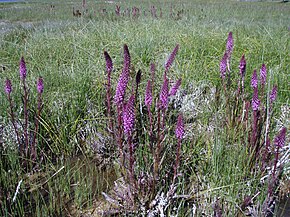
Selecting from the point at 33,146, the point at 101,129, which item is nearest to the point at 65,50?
the point at 101,129

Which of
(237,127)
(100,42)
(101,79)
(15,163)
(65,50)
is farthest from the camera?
(100,42)

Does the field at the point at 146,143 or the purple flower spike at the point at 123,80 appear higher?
the purple flower spike at the point at 123,80

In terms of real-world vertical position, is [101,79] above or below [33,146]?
above

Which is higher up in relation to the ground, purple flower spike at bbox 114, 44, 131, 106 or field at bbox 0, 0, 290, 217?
purple flower spike at bbox 114, 44, 131, 106

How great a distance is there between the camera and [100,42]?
5.24m

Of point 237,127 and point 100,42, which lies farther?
point 100,42

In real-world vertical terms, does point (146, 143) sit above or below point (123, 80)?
below

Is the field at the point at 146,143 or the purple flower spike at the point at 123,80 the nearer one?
the purple flower spike at the point at 123,80

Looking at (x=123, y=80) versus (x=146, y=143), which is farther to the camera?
(x=146, y=143)

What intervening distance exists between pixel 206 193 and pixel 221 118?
1.14 meters

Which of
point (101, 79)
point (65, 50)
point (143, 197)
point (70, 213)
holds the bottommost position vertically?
point (70, 213)

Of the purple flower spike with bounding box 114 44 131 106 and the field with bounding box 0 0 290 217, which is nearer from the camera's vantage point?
the purple flower spike with bounding box 114 44 131 106

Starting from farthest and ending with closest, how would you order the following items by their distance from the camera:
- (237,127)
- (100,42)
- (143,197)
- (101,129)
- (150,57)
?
(100,42), (150,57), (101,129), (237,127), (143,197)

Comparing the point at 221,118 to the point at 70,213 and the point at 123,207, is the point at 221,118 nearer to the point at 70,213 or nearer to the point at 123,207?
the point at 123,207
